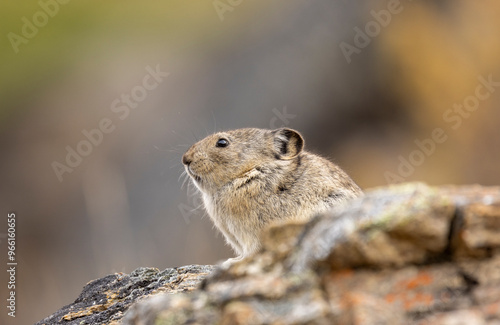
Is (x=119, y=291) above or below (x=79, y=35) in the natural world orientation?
below

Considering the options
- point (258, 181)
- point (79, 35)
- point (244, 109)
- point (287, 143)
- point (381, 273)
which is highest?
point (79, 35)

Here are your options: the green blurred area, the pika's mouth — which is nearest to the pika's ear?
the pika's mouth

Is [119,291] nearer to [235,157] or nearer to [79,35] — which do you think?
[235,157]

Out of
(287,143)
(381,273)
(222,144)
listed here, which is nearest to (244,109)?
(222,144)

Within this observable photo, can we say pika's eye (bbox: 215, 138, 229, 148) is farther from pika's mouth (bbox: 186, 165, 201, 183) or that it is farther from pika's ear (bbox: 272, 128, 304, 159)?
pika's ear (bbox: 272, 128, 304, 159)

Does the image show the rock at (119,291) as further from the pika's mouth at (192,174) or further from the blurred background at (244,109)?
the blurred background at (244,109)

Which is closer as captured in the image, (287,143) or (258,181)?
(258,181)
